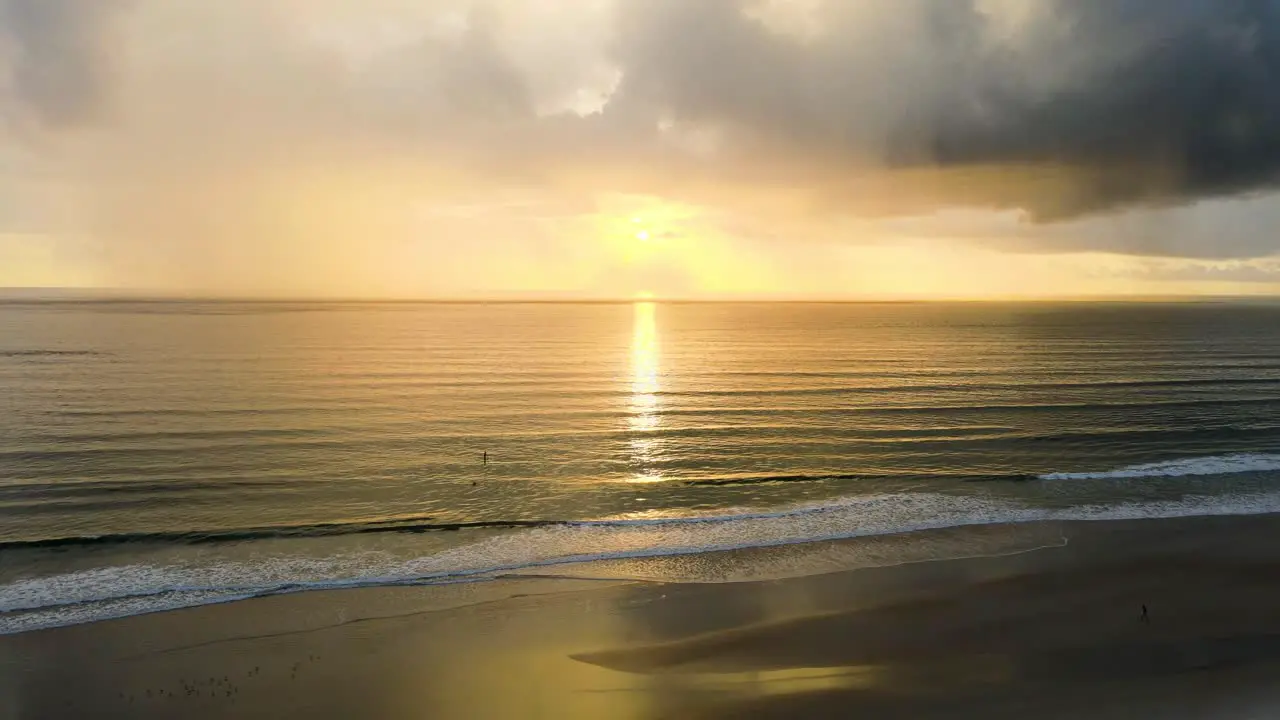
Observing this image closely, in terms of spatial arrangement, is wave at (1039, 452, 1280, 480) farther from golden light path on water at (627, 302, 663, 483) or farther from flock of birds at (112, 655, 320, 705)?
flock of birds at (112, 655, 320, 705)

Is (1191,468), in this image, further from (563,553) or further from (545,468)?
(545,468)

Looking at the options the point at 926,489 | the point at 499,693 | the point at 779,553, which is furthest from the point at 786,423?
the point at 499,693

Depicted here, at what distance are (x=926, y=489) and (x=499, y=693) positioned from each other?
18.6 metres

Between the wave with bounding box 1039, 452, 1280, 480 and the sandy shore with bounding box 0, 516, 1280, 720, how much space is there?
9219 mm

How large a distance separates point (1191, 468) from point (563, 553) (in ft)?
86.5

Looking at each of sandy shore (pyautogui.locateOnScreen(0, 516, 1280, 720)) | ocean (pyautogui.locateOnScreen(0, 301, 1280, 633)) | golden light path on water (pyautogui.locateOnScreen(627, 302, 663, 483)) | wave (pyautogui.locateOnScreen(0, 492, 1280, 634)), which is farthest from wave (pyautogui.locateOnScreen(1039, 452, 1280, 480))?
golden light path on water (pyautogui.locateOnScreen(627, 302, 663, 483))

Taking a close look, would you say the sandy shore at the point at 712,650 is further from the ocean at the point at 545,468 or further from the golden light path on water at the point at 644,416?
the golden light path on water at the point at 644,416

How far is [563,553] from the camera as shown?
19.4 metres

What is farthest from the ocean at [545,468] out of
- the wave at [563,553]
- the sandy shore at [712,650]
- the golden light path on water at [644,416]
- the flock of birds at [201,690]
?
the flock of birds at [201,690]

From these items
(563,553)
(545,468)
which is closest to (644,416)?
(545,468)

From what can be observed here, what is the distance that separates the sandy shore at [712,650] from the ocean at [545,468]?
1521 millimetres

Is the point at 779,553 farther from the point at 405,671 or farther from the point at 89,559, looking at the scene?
the point at 89,559

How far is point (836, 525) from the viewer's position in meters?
21.8

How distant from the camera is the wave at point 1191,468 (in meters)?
27.3
